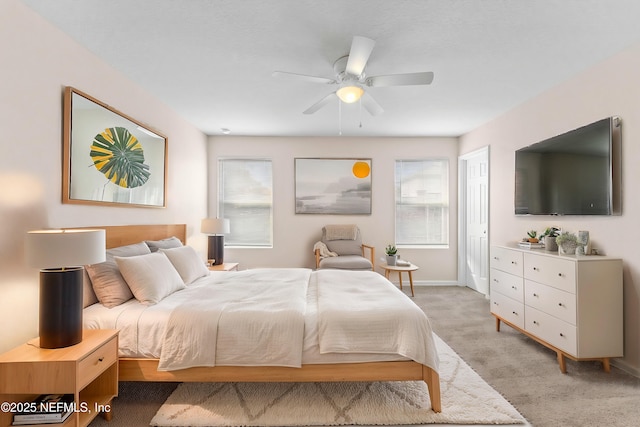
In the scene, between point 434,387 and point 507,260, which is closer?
point 434,387

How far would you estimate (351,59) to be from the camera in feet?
7.98

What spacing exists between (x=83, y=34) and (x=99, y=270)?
1784 mm

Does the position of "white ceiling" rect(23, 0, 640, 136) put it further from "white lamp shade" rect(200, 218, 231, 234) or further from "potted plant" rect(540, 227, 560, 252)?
"white lamp shade" rect(200, 218, 231, 234)

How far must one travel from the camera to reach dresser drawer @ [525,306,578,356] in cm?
260

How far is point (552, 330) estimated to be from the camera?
280 cm

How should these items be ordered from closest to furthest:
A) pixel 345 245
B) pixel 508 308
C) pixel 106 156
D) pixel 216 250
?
pixel 106 156 → pixel 508 308 → pixel 216 250 → pixel 345 245

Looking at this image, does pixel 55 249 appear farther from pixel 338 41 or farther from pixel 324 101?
pixel 324 101

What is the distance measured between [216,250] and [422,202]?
3608mm

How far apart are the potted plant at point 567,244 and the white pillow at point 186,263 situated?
11.3 feet

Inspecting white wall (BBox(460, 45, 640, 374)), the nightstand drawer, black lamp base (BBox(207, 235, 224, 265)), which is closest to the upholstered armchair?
black lamp base (BBox(207, 235, 224, 265))

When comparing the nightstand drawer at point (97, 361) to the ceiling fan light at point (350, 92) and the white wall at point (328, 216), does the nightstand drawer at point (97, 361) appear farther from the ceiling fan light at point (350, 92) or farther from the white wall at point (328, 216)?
the white wall at point (328, 216)

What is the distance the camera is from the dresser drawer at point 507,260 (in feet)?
10.8

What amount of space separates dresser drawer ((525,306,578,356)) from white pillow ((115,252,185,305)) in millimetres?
3242

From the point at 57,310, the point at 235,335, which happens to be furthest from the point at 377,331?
the point at 57,310
